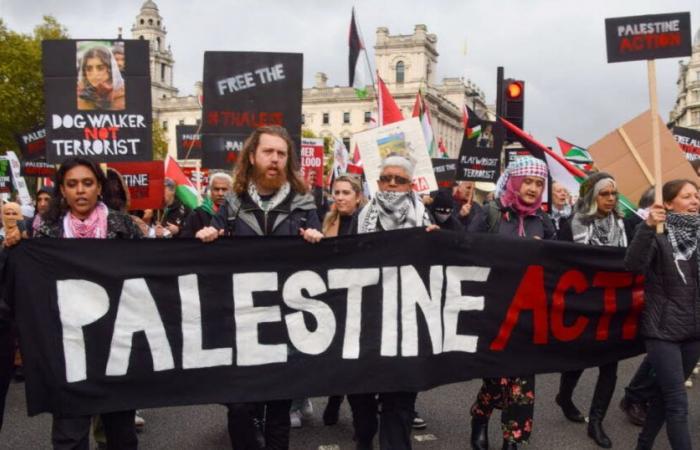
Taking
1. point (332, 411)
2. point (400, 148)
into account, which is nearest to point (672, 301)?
point (332, 411)

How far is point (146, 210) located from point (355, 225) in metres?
3.99

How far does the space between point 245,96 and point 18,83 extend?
112 feet

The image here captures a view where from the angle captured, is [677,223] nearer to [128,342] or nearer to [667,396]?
[667,396]

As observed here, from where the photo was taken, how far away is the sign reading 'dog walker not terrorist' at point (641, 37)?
4445 millimetres

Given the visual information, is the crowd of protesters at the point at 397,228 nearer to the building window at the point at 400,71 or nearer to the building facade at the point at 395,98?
the building facade at the point at 395,98

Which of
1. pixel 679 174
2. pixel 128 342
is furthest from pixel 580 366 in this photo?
pixel 128 342

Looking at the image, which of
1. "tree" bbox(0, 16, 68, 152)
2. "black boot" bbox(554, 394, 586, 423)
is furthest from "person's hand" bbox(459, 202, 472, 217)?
"tree" bbox(0, 16, 68, 152)

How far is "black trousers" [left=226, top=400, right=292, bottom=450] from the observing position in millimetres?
3943

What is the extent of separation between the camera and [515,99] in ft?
33.4

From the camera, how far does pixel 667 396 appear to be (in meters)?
4.25

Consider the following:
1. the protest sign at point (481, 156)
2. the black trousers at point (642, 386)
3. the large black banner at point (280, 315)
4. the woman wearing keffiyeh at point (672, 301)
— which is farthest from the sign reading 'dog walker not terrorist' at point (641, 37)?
the protest sign at point (481, 156)

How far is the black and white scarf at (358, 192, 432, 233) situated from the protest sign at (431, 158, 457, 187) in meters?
8.28

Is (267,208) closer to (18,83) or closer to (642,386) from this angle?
(642,386)

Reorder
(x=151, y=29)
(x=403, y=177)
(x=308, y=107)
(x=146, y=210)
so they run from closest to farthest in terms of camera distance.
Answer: (x=403, y=177) < (x=146, y=210) < (x=308, y=107) < (x=151, y=29)
